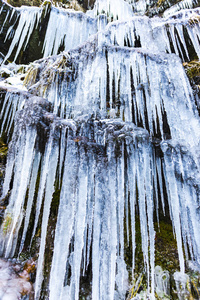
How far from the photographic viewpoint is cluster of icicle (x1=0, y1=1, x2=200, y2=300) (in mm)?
3025

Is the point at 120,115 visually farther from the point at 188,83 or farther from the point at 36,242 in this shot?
the point at 36,242

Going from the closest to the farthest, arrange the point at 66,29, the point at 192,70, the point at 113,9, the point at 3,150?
1. the point at 192,70
2. the point at 3,150
3. the point at 66,29
4. the point at 113,9

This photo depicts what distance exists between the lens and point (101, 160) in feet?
11.3

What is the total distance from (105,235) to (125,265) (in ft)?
3.74

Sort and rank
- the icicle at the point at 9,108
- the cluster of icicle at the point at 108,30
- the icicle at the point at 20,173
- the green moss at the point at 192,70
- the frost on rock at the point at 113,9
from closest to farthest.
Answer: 1. the icicle at the point at 20,173
2. the green moss at the point at 192,70
3. the icicle at the point at 9,108
4. the cluster of icicle at the point at 108,30
5. the frost on rock at the point at 113,9

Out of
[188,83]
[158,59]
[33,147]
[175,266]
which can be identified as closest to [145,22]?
[158,59]

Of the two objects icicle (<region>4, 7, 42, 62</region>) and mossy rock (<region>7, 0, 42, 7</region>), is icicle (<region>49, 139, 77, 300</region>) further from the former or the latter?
mossy rock (<region>7, 0, 42, 7</region>)

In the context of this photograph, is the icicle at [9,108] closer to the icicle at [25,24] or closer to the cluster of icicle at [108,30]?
the cluster of icicle at [108,30]

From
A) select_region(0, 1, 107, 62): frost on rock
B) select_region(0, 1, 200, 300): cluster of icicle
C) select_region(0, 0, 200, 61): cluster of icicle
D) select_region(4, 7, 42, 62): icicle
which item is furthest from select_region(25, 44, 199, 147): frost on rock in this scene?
select_region(4, 7, 42, 62): icicle

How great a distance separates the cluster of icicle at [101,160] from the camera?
3.03m

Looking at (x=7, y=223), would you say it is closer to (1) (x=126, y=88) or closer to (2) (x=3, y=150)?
(2) (x=3, y=150)

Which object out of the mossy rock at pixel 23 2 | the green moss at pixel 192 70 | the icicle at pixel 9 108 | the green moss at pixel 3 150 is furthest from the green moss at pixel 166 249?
the mossy rock at pixel 23 2

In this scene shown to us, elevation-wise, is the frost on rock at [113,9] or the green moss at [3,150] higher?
the frost on rock at [113,9]

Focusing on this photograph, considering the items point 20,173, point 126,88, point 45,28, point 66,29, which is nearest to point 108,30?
point 126,88
